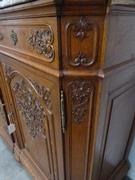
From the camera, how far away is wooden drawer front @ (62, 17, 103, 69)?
398mm

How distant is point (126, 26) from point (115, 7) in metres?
0.10

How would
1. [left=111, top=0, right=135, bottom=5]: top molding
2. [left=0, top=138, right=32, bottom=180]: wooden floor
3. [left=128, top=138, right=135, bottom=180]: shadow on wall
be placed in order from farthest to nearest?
[left=0, top=138, right=32, bottom=180]: wooden floor, [left=128, top=138, right=135, bottom=180]: shadow on wall, [left=111, top=0, right=135, bottom=5]: top molding

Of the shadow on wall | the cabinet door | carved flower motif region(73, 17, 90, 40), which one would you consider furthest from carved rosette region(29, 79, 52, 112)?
the shadow on wall

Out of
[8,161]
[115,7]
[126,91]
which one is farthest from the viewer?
[8,161]

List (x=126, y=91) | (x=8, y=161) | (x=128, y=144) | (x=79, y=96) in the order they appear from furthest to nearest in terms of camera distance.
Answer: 1. (x=8, y=161)
2. (x=128, y=144)
3. (x=126, y=91)
4. (x=79, y=96)

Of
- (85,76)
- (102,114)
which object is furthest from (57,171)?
(85,76)

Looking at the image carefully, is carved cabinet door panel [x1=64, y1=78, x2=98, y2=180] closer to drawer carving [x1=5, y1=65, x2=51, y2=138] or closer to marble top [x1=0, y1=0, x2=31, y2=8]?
drawer carving [x1=5, y1=65, x2=51, y2=138]

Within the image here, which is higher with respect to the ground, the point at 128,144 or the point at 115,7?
the point at 115,7

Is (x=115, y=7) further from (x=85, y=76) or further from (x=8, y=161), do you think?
(x=8, y=161)

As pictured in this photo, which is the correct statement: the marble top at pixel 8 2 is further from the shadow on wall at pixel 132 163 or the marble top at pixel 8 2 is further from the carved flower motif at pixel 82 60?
the shadow on wall at pixel 132 163

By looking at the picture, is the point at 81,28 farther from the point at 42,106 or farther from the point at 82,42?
the point at 42,106

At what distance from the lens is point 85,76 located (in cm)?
46

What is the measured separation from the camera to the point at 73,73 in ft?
1.50

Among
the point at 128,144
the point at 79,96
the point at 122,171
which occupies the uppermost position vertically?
the point at 79,96
